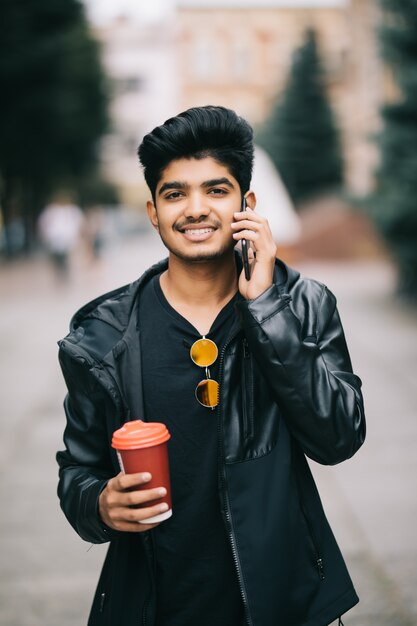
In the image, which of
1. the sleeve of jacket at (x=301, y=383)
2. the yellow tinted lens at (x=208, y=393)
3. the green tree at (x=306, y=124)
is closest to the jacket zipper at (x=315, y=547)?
the sleeve of jacket at (x=301, y=383)

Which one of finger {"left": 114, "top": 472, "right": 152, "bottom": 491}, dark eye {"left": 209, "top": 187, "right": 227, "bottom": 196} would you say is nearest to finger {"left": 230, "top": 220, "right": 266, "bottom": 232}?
dark eye {"left": 209, "top": 187, "right": 227, "bottom": 196}

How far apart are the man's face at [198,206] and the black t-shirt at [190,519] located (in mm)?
250

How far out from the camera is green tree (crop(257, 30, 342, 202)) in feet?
88.6

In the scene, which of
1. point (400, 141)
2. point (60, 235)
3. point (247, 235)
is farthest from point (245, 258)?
point (60, 235)

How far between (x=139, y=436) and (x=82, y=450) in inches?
16.1

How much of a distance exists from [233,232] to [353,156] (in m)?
32.8

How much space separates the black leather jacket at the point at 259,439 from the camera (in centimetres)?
178

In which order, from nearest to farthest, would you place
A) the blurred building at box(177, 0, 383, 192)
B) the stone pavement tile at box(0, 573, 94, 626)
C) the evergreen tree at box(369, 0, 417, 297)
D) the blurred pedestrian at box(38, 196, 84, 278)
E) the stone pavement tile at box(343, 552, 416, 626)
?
the stone pavement tile at box(343, 552, 416, 626) < the stone pavement tile at box(0, 573, 94, 626) < the evergreen tree at box(369, 0, 417, 297) < the blurred pedestrian at box(38, 196, 84, 278) < the blurred building at box(177, 0, 383, 192)

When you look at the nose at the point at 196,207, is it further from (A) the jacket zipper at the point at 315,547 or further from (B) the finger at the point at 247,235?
(A) the jacket zipper at the point at 315,547

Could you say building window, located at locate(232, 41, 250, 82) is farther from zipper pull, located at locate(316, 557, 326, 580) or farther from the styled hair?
zipper pull, located at locate(316, 557, 326, 580)

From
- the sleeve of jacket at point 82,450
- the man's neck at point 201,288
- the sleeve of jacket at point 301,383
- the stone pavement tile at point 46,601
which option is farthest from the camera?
the stone pavement tile at point 46,601

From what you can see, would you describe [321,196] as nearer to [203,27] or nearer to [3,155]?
[3,155]

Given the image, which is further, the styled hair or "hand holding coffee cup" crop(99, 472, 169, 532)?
the styled hair

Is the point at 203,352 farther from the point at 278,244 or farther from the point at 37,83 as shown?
the point at 37,83
